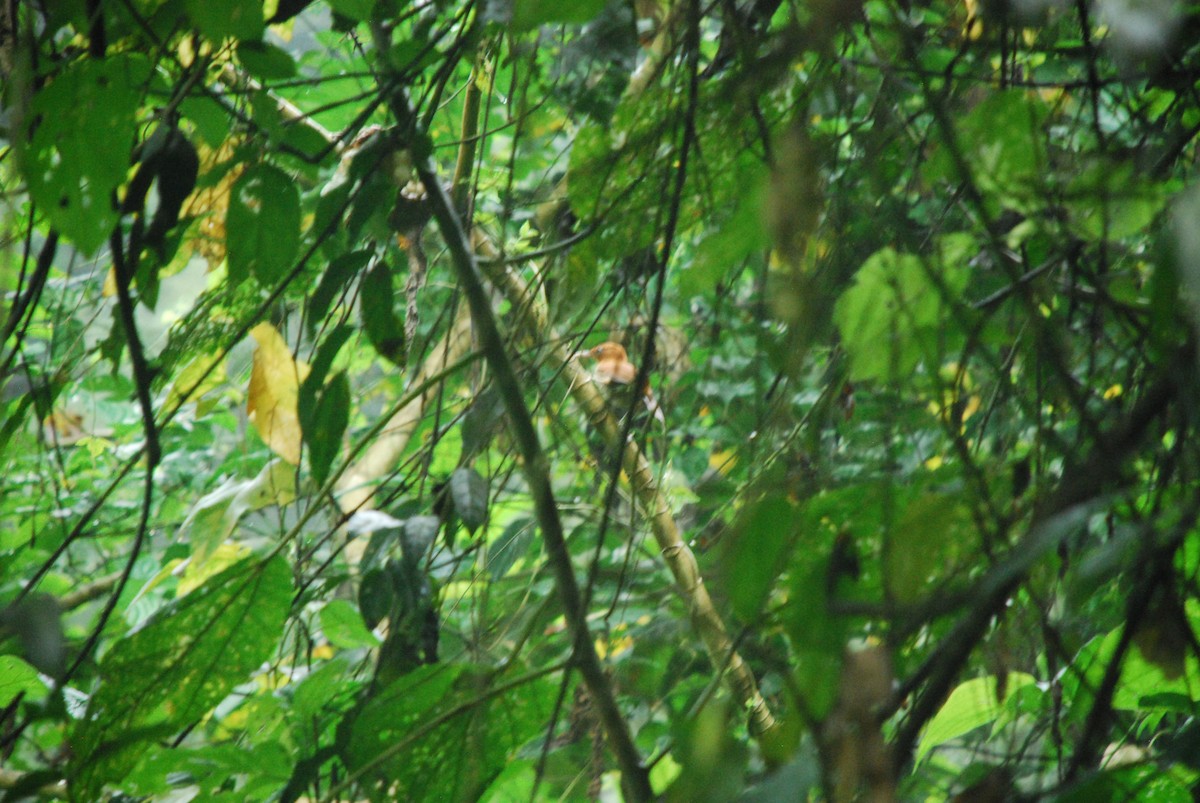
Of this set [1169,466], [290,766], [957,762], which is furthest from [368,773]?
[957,762]

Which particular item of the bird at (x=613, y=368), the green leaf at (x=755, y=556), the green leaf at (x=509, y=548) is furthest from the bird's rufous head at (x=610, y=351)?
the green leaf at (x=755, y=556)

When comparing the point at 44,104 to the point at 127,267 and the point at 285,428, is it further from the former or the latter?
the point at 285,428

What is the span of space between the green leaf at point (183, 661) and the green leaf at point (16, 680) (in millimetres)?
226

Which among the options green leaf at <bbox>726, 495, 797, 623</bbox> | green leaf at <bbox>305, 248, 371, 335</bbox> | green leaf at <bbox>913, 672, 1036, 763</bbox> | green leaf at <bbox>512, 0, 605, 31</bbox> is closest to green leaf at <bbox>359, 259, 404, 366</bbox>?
green leaf at <bbox>305, 248, 371, 335</bbox>

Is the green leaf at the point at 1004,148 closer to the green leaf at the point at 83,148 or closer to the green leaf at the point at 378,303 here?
the green leaf at the point at 378,303

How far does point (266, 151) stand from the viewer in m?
0.69

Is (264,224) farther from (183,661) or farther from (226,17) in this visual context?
(183,661)

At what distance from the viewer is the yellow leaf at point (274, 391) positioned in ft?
2.85

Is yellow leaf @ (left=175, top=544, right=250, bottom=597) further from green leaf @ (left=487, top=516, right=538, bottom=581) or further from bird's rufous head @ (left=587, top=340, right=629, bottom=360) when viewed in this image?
bird's rufous head @ (left=587, top=340, right=629, bottom=360)

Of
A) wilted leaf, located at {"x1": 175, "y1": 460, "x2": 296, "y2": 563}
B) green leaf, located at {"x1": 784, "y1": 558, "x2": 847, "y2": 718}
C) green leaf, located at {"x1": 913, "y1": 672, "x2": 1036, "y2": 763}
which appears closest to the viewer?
green leaf, located at {"x1": 784, "y1": 558, "x2": 847, "y2": 718}

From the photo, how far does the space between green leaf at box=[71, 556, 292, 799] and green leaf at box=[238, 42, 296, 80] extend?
0.34 meters

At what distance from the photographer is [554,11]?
1.85ft

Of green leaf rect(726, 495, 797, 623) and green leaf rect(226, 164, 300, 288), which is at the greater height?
green leaf rect(226, 164, 300, 288)

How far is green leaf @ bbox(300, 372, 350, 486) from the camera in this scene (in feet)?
2.19
